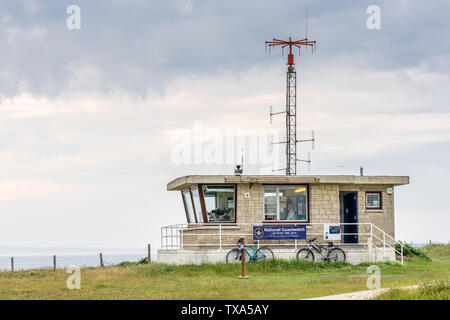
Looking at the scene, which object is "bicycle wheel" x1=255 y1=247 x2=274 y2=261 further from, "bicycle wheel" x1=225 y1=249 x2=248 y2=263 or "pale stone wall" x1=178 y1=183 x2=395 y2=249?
"pale stone wall" x1=178 y1=183 x2=395 y2=249

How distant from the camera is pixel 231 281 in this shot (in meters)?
22.3

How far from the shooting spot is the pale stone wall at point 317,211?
2825 centimetres

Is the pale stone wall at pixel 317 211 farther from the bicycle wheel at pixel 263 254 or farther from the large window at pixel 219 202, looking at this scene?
the bicycle wheel at pixel 263 254

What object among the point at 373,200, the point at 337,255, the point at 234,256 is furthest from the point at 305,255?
the point at 373,200

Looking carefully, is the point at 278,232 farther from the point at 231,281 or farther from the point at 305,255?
the point at 231,281

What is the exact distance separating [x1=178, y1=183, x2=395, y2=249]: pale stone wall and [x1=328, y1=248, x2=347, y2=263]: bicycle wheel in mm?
1288

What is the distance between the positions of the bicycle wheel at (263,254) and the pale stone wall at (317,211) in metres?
0.85

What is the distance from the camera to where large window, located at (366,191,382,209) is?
2981 cm


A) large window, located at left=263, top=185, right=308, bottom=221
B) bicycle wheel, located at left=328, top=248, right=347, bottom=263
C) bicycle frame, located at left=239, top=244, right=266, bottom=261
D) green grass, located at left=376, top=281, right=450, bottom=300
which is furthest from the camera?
large window, located at left=263, top=185, right=308, bottom=221

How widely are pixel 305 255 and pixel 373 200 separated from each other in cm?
446

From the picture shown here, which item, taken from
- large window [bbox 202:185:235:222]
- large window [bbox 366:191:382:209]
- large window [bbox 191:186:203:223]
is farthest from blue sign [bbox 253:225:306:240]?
large window [bbox 366:191:382:209]
